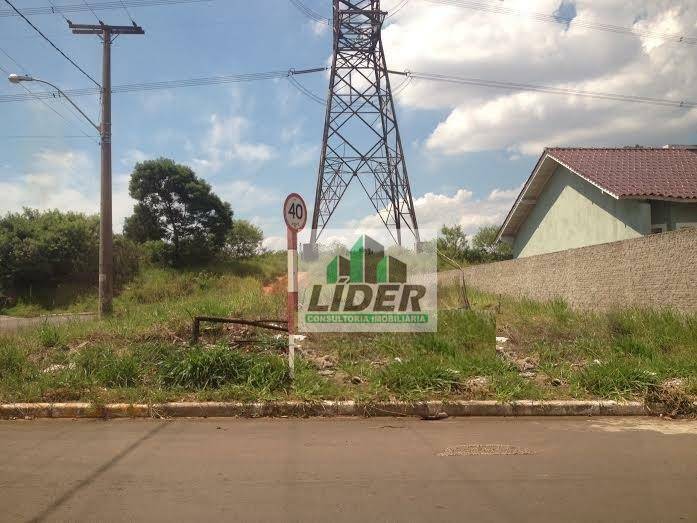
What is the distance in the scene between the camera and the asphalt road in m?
3.56

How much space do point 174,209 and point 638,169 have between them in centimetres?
2350

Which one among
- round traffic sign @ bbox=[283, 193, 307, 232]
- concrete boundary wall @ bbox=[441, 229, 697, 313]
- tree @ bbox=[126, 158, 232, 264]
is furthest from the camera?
tree @ bbox=[126, 158, 232, 264]

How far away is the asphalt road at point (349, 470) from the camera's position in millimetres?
3559

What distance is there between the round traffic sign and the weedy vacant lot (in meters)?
1.86

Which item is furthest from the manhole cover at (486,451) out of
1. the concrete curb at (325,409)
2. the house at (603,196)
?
the house at (603,196)

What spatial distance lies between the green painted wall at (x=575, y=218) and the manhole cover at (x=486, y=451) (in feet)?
37.0

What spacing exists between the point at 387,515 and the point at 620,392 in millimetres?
4441

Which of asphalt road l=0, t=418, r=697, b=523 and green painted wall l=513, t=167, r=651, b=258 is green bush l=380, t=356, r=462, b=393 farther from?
green painted wall l=513, t=167, r=651, b=258

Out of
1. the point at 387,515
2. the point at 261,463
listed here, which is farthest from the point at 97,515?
the point at 387,515

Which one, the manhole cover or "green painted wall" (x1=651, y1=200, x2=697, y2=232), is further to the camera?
"green painted wall" (x1=651, y1=200, x2=697, y2=232)

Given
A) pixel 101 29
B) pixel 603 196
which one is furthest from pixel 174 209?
pixel 603 196

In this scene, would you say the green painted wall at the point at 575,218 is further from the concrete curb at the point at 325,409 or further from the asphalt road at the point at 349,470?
the asphalt road at the point at 349,470

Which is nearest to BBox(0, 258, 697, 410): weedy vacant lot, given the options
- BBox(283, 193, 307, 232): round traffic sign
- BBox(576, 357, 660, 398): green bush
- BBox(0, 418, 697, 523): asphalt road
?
BBox(576, 357, 660, 398): green bush

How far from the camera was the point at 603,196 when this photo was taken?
15.7 m
